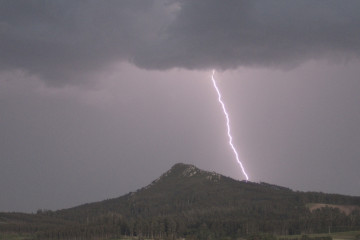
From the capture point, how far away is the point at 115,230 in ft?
605

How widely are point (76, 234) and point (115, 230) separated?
15561 millimetres

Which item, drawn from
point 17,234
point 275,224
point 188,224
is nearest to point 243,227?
point 275,224

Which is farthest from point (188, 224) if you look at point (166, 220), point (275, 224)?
point (275, 224)

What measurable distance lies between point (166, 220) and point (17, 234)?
185 feet

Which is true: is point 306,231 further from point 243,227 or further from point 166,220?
point 166,220

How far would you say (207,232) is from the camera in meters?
170

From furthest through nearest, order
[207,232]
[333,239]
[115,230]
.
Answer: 1. [115,230]
2. [207,232]
3. [333,239]

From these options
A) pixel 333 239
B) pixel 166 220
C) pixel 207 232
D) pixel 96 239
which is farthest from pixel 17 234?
pixel 333 239

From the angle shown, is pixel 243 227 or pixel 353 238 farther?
pixel 243 227

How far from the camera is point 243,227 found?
175 meters

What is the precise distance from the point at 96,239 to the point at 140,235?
15.4 meters

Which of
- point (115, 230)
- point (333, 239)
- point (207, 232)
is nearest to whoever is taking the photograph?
point (333, 239)

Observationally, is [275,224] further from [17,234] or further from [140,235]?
[17,234]

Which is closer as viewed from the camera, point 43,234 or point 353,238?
point 353,238
